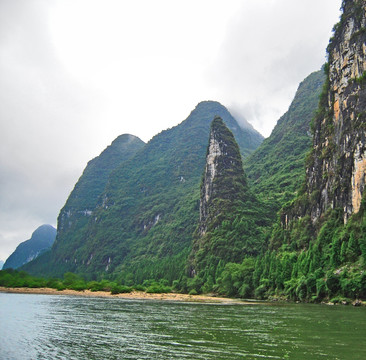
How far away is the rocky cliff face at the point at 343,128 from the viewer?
237 feet

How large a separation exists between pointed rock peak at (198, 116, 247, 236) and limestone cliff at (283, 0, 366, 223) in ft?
142

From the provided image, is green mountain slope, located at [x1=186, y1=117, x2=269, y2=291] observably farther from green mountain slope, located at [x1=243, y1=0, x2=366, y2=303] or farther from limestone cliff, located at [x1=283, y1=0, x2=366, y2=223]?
limestone cliff, located at [x1=283, y1=0, x2=366, y2=223]

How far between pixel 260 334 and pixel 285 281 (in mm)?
49167

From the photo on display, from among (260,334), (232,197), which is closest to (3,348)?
(260,334)

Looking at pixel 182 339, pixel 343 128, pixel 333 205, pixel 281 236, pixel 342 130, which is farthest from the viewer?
pixel 281 236

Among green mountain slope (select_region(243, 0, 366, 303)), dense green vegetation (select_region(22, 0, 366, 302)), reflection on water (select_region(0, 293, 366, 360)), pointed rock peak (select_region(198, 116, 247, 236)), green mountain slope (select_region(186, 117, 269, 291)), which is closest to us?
reflection on water (select_region(0, 293, 366, 360))

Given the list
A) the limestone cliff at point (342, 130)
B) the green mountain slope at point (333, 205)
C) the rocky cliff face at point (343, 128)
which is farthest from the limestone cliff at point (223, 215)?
the rocky cliff face at point (343, 128)

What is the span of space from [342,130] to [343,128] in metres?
0.51

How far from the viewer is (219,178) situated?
502ft

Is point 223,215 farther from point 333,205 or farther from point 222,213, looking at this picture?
point 333,205

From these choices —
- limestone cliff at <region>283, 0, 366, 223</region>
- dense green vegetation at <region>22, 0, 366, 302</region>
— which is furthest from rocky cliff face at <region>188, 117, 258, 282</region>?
limestone cliff at <region>283, 0, 366, 223</region>

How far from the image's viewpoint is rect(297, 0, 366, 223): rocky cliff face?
72.1 meters

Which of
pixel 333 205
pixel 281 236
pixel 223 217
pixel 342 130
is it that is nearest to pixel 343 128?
pixel 342 130

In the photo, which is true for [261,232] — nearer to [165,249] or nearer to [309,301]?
[309,301]
